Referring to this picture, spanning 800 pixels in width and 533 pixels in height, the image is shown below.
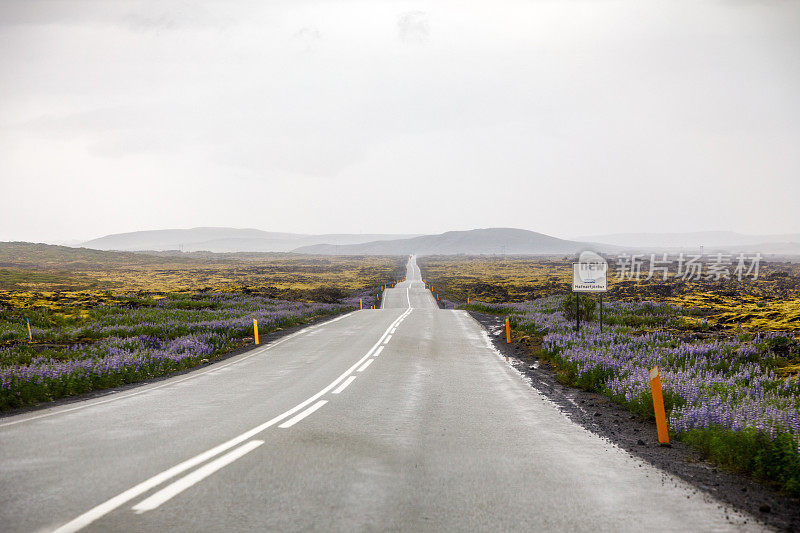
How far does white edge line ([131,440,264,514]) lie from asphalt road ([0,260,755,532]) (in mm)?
20

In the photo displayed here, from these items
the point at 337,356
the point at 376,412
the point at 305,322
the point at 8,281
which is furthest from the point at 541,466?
the point at 8,281

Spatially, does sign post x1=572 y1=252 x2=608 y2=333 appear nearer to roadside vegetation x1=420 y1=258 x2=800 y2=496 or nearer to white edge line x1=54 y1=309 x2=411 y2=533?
roadside vegetation x1=420 y1=258 x2=800 y2=496

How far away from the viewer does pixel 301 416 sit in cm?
768

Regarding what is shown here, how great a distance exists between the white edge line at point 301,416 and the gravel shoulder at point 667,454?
4.34m

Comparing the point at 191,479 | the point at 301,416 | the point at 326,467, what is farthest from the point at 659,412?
the point at 191,479

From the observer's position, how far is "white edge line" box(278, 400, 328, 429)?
7.12m

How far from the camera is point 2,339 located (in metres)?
17.3

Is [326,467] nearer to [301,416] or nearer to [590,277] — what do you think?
[301,416]

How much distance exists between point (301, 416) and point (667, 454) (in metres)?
5.28

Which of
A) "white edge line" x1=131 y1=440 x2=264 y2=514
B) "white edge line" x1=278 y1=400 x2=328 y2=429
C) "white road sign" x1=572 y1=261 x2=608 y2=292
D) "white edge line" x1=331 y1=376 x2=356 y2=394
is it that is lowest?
"white edge line" x1=331 y1=376 x2=356 y2=394

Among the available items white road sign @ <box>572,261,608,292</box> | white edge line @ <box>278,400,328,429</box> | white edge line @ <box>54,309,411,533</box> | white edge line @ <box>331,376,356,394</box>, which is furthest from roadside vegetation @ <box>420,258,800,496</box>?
white edge line @ <box>54,309,411,533</box>

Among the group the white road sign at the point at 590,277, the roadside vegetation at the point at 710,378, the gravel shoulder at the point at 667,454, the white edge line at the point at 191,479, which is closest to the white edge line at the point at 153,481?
the white edge line at the point at 191,479

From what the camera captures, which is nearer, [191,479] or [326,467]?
[191,479]

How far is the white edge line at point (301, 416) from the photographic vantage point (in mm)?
7125
